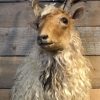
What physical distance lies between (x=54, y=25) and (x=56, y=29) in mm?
31

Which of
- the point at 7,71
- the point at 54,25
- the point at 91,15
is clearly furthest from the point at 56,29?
the point at 7,71

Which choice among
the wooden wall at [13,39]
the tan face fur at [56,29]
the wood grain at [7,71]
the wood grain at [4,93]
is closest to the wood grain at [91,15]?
the wooden wall at [13,39]

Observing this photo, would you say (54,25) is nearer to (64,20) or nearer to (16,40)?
(64,20)

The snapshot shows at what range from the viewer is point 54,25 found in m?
3.01

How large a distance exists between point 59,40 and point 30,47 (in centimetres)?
66

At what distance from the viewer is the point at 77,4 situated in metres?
3.23

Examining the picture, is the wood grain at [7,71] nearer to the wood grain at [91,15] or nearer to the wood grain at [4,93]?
the wood grain at [4,93]

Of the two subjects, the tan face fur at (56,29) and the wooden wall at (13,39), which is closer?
the tan face fur at (56,29)

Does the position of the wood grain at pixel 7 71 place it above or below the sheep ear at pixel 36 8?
below

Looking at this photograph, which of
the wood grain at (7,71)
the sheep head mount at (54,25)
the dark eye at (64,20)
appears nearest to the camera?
the sheep head mount at (54,25)

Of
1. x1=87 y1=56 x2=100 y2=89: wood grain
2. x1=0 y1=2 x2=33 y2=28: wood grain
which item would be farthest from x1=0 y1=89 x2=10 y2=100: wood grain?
x1=87 y1=56 x2=100 y2=89: wood grain

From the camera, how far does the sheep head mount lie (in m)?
A: 2.93

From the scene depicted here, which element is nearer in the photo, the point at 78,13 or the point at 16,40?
the point at 78,13

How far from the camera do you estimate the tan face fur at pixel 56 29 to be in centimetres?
293
